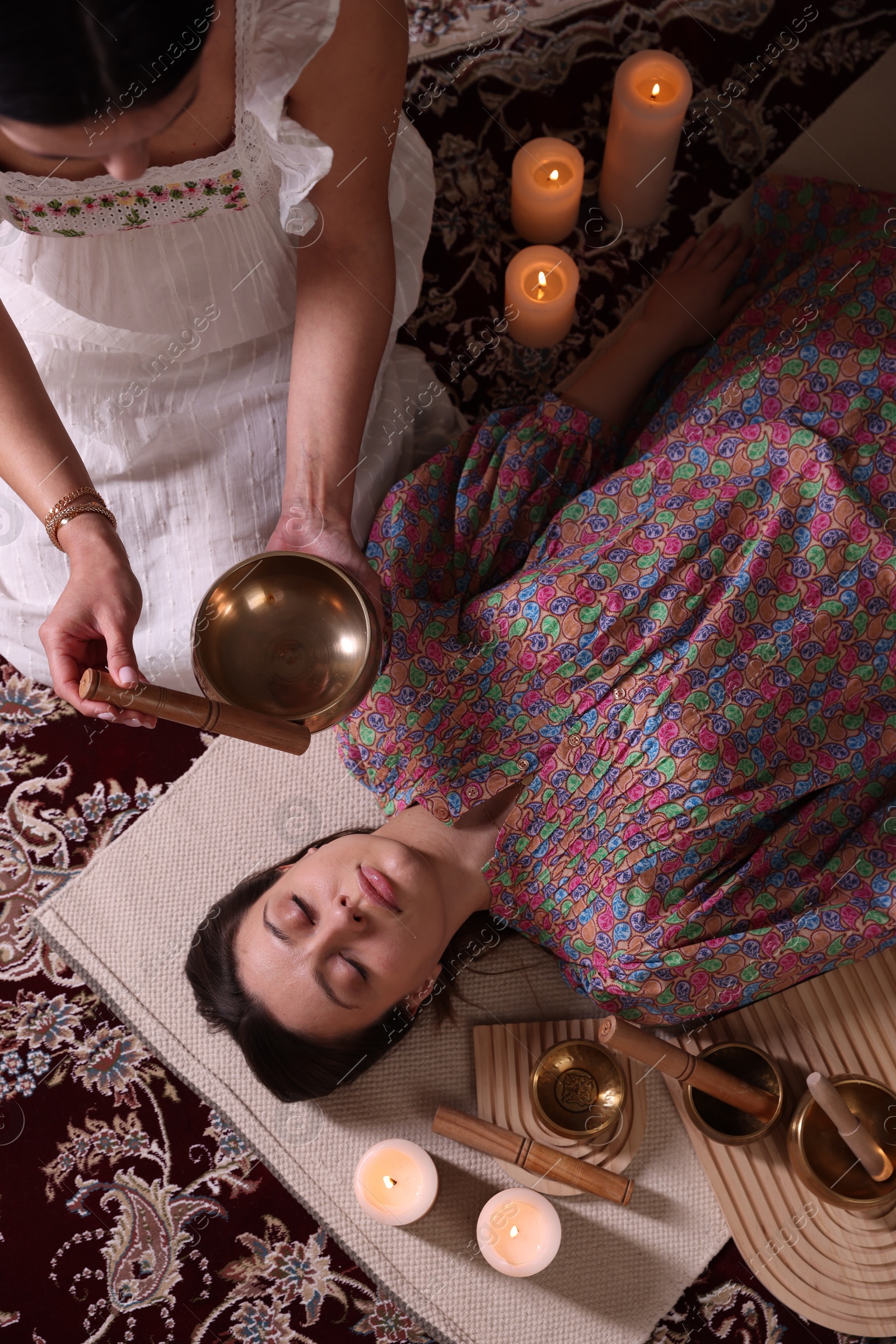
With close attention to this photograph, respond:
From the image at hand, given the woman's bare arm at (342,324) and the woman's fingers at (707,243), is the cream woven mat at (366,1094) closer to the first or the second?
the woman's bare arm at (342,324)

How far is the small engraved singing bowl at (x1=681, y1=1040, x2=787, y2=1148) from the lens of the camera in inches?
52.4

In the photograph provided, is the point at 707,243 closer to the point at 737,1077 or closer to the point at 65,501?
the point at 65,501

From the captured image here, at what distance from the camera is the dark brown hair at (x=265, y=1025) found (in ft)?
4.16

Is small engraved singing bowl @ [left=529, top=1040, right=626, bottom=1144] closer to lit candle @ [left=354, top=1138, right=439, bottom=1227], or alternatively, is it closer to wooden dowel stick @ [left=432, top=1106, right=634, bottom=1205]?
wooden dowel stick @ [left=432, top=1106, right=634, bottom=1205]

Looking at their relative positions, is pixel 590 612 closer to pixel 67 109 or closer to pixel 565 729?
pixel 565 729

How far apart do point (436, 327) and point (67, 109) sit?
1.06 m

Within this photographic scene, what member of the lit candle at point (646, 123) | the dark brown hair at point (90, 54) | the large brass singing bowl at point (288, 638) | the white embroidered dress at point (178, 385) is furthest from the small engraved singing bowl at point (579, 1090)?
the lit candle at point (646, 123)

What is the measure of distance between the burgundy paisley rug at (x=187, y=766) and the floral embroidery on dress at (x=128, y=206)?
27.0 inches

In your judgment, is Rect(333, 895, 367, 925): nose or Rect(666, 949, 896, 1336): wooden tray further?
Rect(666, 949, 896, 1336): wooden tray

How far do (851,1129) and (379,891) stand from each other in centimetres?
70

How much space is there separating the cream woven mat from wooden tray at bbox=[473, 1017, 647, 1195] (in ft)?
0.09

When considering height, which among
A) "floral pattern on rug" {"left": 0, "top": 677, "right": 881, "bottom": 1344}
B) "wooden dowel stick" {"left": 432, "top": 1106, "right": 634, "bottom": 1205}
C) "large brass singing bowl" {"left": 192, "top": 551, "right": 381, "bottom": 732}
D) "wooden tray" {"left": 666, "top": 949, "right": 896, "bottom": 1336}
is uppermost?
"large brass singing bowl" {"left": 192, "top": 551, "right": 381, "bottom": 732}

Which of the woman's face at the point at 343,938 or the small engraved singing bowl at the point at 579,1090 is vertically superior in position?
the woman's face at the point at 343,938

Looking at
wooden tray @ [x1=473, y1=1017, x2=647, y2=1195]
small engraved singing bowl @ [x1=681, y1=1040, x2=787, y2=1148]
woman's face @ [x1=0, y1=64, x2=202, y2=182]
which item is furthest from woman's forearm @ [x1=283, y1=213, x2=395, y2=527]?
small engraved singing bowl @ [x1=681, y1=1040, x2=787, y2=1148]
